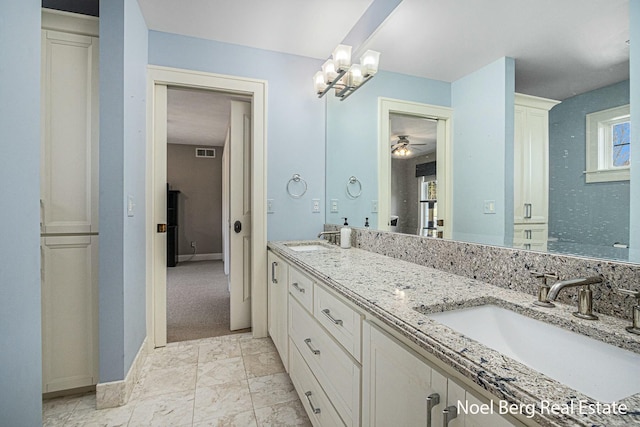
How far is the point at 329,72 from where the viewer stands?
238cm

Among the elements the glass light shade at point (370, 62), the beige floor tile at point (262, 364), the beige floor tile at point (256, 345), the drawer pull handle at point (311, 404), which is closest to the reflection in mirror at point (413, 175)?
the glass light shade at point (370, 62)

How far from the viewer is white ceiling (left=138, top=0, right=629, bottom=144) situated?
83 cm

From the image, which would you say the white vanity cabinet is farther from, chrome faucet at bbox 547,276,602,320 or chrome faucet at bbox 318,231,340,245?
chrome faucet at bbox 318,231,340,245

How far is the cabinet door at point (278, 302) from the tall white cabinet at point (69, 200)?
3.51 ft

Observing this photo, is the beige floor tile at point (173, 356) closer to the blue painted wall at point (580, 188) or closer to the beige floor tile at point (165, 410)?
the beige floor tile at point (165, 410)

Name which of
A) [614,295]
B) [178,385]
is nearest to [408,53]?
[614,295]

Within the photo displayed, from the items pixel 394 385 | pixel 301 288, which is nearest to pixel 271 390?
pixel 301 288

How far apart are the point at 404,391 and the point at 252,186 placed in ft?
6.78

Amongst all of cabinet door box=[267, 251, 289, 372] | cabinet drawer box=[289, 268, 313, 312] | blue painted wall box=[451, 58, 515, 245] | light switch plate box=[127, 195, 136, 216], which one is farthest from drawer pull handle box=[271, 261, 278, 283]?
blue painted wall box=[451, 58, 515, 245]

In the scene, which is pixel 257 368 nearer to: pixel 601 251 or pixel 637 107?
pixel 601 251

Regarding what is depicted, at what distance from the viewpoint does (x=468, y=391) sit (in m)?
0.54

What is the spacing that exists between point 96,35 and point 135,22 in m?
0.29

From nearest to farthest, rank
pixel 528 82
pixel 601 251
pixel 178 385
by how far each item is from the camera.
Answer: pixel 601 251 < pixel 528 82 < pixel 178 385

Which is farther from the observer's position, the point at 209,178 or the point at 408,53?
the point at 209,178
